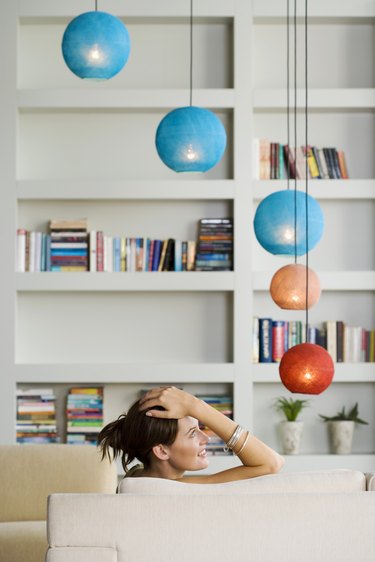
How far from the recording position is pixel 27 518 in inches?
155

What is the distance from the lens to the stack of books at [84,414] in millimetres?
5285

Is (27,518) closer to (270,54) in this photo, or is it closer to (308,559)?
(308,559)

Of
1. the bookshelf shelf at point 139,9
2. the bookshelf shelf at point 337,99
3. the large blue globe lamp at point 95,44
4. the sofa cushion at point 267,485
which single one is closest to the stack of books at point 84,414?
the bookshelf shelf at point 337,99

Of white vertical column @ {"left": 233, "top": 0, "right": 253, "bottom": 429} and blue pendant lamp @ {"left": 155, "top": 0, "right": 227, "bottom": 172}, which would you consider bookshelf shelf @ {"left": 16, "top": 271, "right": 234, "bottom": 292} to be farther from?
blue pendant lamp @ {"left": 155, "top": 0, "right": 227, "bottom": 172}

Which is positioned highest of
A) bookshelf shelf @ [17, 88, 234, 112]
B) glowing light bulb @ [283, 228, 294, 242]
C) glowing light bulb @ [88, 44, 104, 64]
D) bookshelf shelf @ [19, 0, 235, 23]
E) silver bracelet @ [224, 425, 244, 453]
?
bookshelf shelf @ [19, 0, 235, 23]

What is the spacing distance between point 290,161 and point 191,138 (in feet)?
8.37

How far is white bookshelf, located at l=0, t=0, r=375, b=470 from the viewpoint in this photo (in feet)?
17.2

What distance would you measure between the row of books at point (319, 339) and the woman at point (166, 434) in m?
2.85

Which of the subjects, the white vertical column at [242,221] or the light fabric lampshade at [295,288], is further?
the white vertical column at [242,221]

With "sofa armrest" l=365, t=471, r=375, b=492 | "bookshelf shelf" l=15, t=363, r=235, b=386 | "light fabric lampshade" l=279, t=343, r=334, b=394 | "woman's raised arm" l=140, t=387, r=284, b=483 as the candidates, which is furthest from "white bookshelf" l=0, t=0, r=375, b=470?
"sofa armrest" l=365, t=471, r=375, b=492

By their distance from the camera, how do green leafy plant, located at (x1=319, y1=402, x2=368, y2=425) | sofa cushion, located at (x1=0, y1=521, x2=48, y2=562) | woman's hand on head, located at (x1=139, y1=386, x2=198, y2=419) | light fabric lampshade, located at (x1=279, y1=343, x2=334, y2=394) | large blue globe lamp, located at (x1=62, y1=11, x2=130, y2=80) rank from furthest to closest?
green leafy plant, located at (x1=319, y1=402, x2=368, y2=425)
sofa cushion, located at (x1=0, y1=521, x2=48, y2=562)
light fabric lampshade, located at (x1=279, y1=343, x2=334, y2=394)
large blue globe lamp, located at (x1=62, y1=11, x2=130, y2=80)
woman's hand on head, located at (x1=139, y1=386, x2=198, y2=419)

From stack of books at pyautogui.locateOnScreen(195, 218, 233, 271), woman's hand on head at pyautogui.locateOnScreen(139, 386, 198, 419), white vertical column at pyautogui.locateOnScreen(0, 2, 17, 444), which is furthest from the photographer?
stack of books at pyautogui.locateOnScreen(195, 218, 233, 271)

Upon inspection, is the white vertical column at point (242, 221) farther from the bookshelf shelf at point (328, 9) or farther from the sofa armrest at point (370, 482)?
the sofa armrest at point (370, 482)

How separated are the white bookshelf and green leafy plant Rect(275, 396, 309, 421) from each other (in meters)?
0.06
